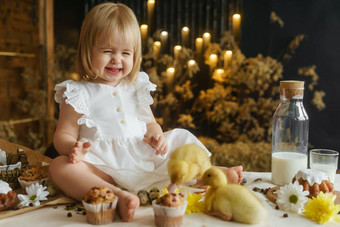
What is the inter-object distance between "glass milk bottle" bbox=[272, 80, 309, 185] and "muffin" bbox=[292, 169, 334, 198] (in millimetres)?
188

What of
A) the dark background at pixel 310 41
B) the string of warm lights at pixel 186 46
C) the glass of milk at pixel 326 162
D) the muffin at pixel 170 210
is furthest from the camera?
the string of warm lights at pixel 186 46

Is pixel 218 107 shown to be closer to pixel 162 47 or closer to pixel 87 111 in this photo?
pixel 162 47

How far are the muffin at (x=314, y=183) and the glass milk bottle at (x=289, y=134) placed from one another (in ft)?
0.62

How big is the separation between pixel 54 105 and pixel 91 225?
2515mm

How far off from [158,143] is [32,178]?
419 millimetres

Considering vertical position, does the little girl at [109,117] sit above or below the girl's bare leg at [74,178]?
Result: above

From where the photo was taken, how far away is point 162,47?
3.10 metres

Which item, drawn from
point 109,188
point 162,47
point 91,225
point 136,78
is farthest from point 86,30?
point 162,47

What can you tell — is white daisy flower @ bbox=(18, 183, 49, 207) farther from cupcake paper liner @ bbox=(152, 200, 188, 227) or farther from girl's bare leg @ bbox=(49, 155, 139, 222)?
cupcake paper liner @ bbox=(152, 200, 188, 227)

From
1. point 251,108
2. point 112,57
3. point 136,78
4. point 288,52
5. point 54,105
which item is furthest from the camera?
point 54,105

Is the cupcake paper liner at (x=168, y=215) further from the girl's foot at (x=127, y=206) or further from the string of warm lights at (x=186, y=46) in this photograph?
the string of warm lights at (x=186, y=46)

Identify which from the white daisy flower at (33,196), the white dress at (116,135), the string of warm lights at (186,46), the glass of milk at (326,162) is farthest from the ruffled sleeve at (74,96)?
the string of warm lights at (186,46)

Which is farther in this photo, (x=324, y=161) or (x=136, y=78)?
(x=136, y=78)

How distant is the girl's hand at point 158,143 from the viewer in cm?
122
